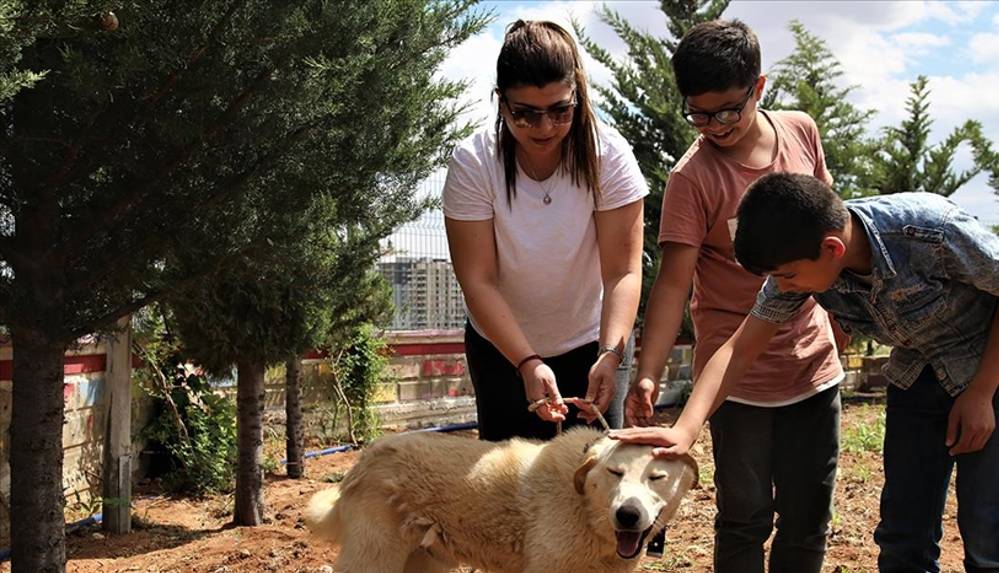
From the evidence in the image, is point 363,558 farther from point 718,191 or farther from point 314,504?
point 718,191

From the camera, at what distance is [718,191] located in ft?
11.5

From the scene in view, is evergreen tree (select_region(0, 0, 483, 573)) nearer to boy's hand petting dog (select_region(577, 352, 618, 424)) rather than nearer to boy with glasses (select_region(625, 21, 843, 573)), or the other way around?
boy with glasses (select_region(625, 21, 843, 573))

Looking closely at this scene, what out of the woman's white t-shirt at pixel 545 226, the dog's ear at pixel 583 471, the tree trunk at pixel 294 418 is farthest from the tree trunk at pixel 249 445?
the dog's ear at pixel 583 471

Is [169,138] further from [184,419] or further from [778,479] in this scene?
[184,419]

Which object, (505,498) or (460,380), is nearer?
(505,498)

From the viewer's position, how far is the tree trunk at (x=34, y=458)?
15.3 feet

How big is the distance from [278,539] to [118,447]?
124cm

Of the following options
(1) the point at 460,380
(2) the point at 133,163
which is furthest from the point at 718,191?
(1) the point at 460,380

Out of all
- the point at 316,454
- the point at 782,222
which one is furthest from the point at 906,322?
the point at 316,454

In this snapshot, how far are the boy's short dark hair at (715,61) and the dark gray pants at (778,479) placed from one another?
3.69ft

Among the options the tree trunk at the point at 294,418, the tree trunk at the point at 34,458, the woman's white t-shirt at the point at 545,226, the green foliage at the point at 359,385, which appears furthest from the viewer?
the green foliage at the point at 359,385

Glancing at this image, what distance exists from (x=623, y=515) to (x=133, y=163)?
2.75 meters

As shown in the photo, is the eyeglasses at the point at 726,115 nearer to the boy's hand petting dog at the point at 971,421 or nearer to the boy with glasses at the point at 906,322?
the boy with glasses at the point at 906,322

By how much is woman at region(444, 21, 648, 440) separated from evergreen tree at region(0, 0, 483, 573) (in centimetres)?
125
